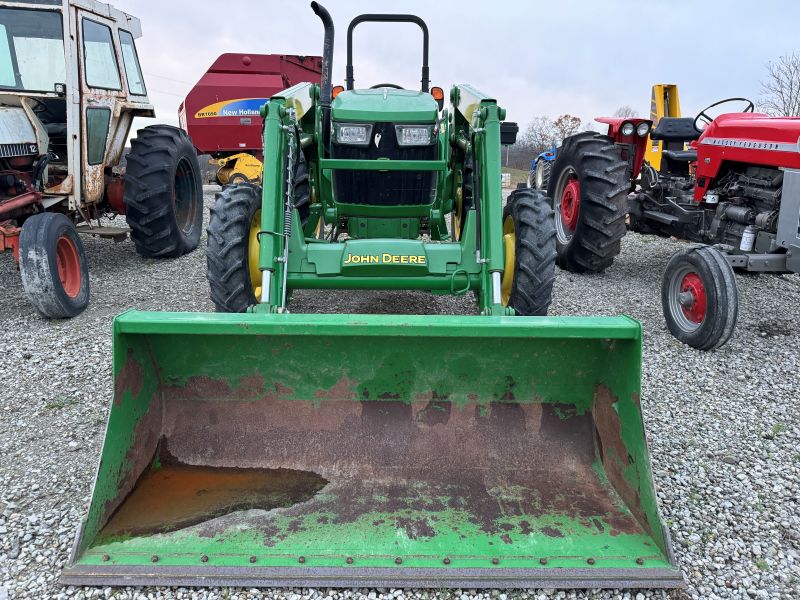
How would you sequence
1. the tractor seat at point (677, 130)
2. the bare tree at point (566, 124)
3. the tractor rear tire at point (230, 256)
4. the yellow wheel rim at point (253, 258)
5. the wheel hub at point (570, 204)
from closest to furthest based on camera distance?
the tractor rear tire at point (230, 256)
the yellow wheel rim at point (253, 258)
the wheel hub at point (570, 204)
the tractor seat at point (677, 130)
the bare tree at point (566, 124)

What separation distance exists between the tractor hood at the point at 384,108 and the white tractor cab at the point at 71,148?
2.40 m

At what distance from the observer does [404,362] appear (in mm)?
2533

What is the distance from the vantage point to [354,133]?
12.9ft

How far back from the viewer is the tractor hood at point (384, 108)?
3.91 meters

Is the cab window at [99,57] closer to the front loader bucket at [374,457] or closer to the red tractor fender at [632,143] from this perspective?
the front loader bucket at [374,457]

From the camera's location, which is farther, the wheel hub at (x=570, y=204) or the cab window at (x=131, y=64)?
the cab window at (x=131, y=64)

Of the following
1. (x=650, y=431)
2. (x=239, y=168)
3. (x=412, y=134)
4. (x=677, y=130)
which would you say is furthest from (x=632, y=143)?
(x=239, y=168)

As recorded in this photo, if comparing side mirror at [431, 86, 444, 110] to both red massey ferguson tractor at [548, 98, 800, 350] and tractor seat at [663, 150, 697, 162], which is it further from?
tractor seat at [663, 150, 697, 162]

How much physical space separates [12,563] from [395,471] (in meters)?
1.38

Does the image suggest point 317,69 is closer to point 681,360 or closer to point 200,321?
point 681,360

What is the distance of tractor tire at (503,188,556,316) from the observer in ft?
11.8

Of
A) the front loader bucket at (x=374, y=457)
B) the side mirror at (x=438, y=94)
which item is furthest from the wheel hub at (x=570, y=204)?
the front loader bucket at (x=374, y=457)

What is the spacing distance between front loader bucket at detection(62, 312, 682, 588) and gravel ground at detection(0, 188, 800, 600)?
4.8 inches

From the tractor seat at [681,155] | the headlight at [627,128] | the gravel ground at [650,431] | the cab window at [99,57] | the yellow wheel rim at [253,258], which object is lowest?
the gravel ground at [650,431]
